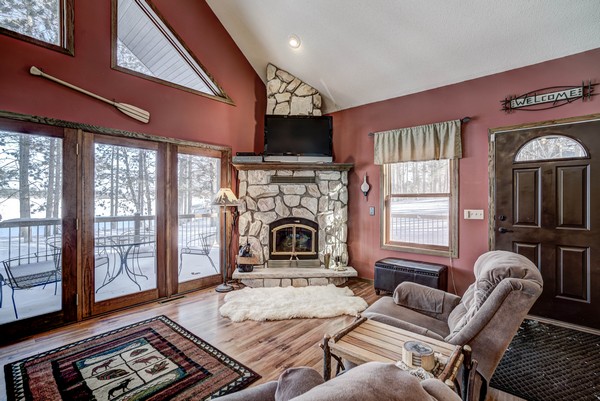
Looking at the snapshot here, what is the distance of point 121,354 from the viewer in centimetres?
232

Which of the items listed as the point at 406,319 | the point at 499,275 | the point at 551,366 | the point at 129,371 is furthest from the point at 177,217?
the point at 551,366

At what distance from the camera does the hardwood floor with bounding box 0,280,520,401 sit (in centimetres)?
225

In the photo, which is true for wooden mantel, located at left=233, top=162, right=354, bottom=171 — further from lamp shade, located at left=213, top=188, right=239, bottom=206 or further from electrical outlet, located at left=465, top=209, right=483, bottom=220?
electrical outlet, located at left=465, top=209, right=483, bottom=220

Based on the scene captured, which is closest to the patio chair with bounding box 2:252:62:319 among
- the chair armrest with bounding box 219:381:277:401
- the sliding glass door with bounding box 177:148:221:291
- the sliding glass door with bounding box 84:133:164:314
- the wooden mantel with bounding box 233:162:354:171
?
the sliding glass door with bounding box 84:133:164:314

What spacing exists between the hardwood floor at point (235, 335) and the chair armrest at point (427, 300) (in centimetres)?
60

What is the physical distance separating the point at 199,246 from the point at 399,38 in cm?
389

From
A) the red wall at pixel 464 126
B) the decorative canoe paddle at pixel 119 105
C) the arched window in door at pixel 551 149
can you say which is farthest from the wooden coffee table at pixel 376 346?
the decorative canoe paddle at pixel 119 105

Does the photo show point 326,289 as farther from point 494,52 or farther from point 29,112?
point 29,112

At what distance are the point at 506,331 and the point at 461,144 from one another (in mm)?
2687

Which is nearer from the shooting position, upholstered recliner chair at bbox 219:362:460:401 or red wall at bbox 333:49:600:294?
upholstered recliner chair at bbox 219:362:460:401

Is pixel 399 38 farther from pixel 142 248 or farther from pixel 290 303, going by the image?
pixel 142 248

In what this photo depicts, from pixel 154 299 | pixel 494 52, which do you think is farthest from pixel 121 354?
pixel 494 52

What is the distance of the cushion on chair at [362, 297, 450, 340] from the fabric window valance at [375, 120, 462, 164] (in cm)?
218

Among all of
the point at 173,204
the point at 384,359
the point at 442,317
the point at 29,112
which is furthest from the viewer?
the point at 173,204
